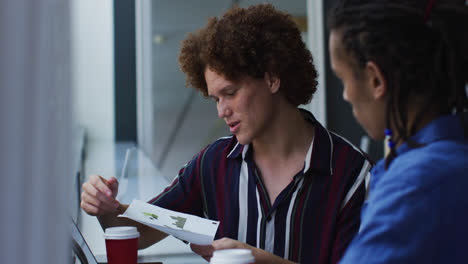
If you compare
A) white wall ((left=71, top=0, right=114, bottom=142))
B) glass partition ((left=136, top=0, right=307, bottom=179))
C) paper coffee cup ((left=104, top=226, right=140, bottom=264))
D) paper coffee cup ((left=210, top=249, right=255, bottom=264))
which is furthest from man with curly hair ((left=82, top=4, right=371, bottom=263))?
glass partition ((left=136, top=0, right=307, bottom=179))

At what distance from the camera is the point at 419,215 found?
2.34 ft

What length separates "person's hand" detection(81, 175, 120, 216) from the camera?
1.32m

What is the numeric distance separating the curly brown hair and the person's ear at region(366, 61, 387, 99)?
2.18 feet

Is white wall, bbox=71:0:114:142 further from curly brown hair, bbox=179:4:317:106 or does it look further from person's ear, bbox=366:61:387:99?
person's ear, bbox=366:61:387:99

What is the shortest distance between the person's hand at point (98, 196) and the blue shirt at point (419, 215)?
73 centimetres

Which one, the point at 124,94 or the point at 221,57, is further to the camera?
the point at 124,94

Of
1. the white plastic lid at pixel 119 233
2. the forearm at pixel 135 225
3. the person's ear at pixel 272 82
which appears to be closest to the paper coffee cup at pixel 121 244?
the white plastic lid at pixel 119 233

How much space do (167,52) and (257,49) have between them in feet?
15.4

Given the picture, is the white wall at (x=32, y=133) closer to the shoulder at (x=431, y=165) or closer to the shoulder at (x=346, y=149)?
the shoulder at (x=431, y=165)

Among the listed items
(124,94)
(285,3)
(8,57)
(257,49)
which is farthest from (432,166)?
(285,3)

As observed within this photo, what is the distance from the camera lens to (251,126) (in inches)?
58.2

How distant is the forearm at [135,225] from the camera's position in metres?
1.39

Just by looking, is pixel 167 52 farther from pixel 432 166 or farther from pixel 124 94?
pixel 432 166

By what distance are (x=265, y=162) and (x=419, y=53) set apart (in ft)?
2.50
